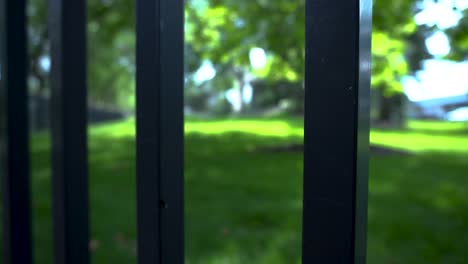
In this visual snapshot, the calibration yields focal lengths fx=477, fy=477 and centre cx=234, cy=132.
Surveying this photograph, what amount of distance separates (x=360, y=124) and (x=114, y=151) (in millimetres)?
9577

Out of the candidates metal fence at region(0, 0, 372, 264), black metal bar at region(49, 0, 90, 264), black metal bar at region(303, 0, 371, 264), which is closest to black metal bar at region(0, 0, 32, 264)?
metal fence at region(0, 0, 372, 264)

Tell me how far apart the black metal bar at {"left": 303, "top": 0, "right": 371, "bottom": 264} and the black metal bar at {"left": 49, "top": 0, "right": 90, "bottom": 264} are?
2.42 feet

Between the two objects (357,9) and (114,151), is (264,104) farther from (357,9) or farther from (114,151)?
(357,9)

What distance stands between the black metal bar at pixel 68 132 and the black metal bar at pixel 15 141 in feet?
0.94

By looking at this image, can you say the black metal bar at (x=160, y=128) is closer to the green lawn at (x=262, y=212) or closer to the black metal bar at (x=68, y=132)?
the black metal bar at (x=68, y=132)

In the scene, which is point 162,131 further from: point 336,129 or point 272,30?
point 272,30

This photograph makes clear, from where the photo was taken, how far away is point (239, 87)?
27.6 metres

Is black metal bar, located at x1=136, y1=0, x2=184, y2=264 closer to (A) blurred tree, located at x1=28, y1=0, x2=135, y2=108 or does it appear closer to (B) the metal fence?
(B) the metal fence

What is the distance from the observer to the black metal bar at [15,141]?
4.95ft

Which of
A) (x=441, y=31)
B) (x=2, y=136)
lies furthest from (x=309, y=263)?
(x=441, y=31)

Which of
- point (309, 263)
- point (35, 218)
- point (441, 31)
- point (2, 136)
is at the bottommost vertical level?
point (35, 218)

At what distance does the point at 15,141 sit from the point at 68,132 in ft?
1.23

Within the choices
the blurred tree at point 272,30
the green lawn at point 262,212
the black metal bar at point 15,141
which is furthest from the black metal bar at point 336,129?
the blurred tree at point 272,30

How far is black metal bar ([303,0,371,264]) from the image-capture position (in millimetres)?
757
